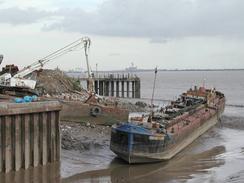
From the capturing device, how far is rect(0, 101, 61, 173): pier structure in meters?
18.7

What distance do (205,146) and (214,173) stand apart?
846cm

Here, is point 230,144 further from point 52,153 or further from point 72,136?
point 52,153

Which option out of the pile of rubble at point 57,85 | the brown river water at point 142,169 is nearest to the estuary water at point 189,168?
the brown river water at point 142,169

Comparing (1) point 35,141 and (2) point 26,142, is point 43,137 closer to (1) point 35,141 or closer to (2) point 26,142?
(1) point 35,141

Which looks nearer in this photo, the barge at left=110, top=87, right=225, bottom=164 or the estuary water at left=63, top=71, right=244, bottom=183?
the estuary water at left=63, top=71, right=244, bottom=183

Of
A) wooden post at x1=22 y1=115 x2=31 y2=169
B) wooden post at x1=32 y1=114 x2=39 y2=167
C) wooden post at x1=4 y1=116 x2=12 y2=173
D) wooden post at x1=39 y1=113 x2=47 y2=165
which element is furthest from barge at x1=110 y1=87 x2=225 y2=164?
wooden post at x1=4 y1=116 x2=12 y2=173

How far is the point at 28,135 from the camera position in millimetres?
19547

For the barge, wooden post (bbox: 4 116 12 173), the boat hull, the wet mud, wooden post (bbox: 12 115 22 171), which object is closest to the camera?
wooden post (bbox: 4 116 12 173)

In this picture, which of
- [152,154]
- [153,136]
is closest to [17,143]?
[153,136]

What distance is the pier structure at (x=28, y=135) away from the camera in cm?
1872

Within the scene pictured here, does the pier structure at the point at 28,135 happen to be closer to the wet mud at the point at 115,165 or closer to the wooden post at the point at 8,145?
the wooden post at the point at 8,145

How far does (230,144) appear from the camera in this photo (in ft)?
107

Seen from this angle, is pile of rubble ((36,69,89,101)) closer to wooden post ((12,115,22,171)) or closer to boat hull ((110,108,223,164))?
boat hull ((110,108,223,164))

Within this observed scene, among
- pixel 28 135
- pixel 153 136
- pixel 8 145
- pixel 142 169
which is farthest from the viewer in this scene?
pixel 153 136
